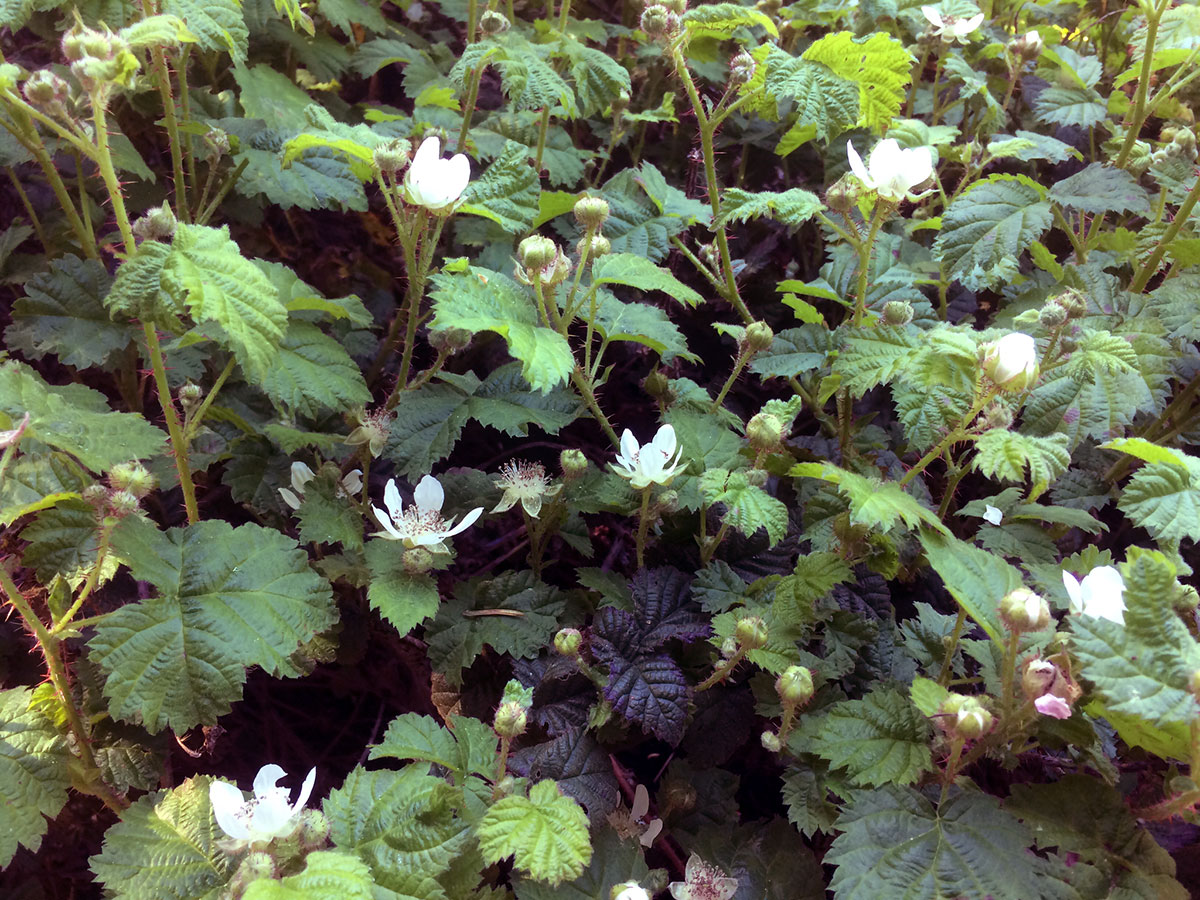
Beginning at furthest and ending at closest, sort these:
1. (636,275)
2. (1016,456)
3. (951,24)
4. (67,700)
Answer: (951,24) < (636,275) < (67,700) < (1016,456)

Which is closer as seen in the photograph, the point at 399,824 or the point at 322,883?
the point at 322,883

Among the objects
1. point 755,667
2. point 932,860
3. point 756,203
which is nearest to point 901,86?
point 756,203

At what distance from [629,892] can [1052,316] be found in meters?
1.12

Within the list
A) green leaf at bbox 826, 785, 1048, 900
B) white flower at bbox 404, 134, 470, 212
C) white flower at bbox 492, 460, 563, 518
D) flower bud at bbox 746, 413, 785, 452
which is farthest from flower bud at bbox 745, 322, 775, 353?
green leaf at bbox 826, 785, 1048, 900

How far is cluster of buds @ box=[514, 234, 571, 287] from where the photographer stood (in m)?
1.37

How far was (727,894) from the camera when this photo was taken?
1.30 m

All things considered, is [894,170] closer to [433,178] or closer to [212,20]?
[433,178]

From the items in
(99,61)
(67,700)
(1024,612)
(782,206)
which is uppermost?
(99,61)

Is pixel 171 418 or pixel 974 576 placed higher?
pixel 171 418

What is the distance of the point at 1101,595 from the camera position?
1.18 metres

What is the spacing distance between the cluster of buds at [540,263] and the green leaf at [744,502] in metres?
0.42

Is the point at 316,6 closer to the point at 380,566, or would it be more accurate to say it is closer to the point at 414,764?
the point at 380,566

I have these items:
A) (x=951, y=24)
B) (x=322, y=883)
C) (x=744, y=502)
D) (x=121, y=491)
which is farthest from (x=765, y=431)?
(x=951, y=24)

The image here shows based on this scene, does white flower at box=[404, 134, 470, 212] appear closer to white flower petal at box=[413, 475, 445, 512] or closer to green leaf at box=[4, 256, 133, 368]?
white flower petal at box=[413, 475, 445, 512]
